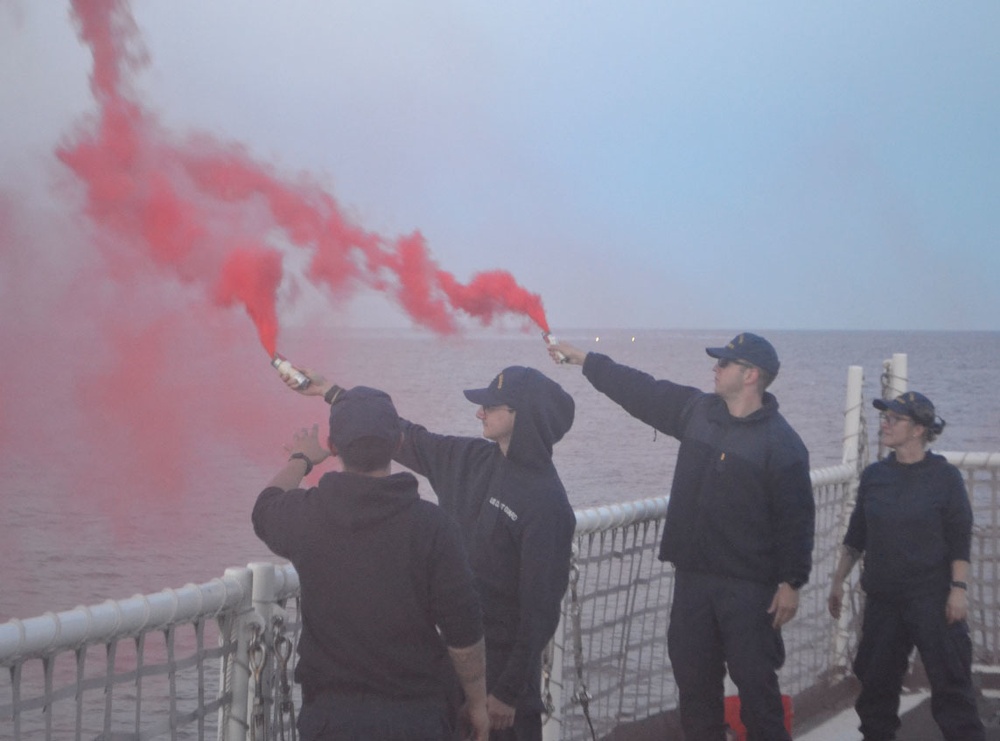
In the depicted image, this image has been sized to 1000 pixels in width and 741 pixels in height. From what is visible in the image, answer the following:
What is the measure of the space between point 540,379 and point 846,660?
13.1ft

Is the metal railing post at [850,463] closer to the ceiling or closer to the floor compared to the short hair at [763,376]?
closer to the floor

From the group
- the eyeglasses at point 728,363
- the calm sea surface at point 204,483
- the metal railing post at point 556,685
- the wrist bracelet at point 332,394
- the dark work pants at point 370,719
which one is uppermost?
the eyeglasses at point 728,363

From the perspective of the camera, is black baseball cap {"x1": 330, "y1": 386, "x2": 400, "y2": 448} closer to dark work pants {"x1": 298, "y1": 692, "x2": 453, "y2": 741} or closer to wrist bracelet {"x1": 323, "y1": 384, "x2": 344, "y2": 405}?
dark work pants {"x1": 298, "y1": 692, "x2": 453, "y2": 741}

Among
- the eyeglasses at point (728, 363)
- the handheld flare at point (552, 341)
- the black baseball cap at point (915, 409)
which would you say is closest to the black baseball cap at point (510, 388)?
the eyeglasses at point (728, 363)

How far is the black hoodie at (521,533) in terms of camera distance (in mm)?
4172

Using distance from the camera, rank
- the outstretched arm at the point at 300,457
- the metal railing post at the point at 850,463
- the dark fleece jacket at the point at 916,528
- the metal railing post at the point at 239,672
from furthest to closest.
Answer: the metal railing post at the point at 850,463 < the dark fleece jacket at the point at 916,528 < the outstretched arm at the point at 300,457 < the metal railing post at the point at 239,672

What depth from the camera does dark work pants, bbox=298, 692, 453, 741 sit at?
3.41 metres

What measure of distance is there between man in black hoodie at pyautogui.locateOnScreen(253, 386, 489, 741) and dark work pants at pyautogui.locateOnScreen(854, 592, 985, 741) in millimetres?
3168

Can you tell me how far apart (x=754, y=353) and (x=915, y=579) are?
1457 millimetres

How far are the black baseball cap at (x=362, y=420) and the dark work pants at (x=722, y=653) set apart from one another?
2.24m

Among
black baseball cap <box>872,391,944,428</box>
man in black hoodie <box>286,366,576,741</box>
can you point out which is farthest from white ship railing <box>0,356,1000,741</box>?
black baseball cap <box>872,391,944,428</box>

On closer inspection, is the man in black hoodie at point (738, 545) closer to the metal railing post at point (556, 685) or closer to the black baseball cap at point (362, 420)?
the metal railing post at point (556, 685)

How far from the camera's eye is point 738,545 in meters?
5.19

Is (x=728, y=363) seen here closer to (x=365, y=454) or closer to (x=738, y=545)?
(x=738, y=545)
